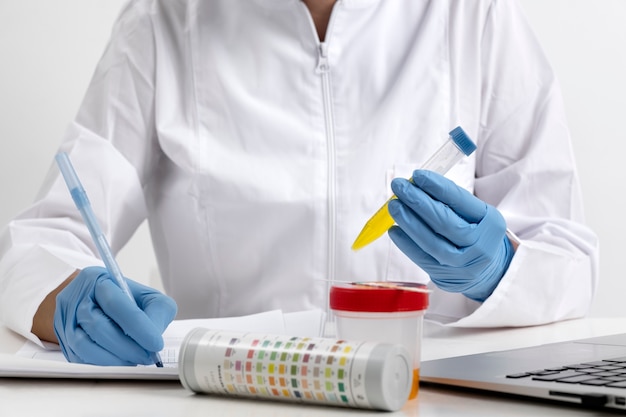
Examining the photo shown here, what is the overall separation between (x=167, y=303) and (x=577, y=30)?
1.73 m

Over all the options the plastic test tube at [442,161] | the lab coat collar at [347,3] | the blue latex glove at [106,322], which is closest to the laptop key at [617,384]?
the plastic test tube at [442,161]

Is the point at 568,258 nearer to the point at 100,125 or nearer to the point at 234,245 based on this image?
the point at 234,245

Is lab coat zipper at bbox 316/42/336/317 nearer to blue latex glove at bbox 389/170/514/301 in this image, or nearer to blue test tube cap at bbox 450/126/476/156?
blue latex glove at bbox 389/170/514/301

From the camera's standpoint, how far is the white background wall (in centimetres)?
200

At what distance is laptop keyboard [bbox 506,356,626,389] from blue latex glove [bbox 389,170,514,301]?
0.26 m

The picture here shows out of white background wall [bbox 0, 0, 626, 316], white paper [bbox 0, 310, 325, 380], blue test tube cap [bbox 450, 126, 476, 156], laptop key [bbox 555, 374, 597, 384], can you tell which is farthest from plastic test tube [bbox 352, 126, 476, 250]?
white background wall [bbox 0, 0, 626, 316]

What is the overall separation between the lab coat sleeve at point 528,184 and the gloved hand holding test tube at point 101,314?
497 mm

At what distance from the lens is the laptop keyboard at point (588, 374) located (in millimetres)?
688

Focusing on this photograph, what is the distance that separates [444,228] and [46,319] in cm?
54

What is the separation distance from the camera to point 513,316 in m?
1.25

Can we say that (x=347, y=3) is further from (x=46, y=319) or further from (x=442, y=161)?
(x=46, y=319)

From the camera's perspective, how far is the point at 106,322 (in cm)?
94

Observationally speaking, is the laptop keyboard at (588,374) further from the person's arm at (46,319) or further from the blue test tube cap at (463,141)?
the person's arm at (46,319)

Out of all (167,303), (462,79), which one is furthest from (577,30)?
(167,303)
